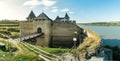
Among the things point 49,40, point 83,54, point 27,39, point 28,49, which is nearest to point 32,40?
point 27,39

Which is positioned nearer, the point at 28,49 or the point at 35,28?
the point at 28,49

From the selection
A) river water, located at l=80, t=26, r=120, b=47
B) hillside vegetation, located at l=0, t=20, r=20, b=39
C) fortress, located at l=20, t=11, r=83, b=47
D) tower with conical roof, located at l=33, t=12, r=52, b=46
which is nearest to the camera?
tower with conical roof, located at l=33, t=12, r=52, b=46

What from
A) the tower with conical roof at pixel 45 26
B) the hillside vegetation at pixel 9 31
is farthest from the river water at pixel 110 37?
the hillside vegetation at pixel 9 31

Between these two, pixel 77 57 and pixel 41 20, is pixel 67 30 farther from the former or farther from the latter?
pixel 77 57

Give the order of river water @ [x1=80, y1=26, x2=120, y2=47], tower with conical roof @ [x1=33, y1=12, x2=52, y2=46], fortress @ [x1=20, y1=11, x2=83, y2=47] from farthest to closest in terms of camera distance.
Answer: river water @ [x1=80, y1=26, x2=120, y2=47] → fortress @ [x1=20, y1=11, x2=83, y2=47] → tower with conical roof @ [x1=33, y1=12, x2=52, y2=46]

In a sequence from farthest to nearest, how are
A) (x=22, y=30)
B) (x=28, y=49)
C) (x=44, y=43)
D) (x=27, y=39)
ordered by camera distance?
(x=22, y=30) → (x=44, y=43) → (x=27, y=39) → (x=28, y=49)

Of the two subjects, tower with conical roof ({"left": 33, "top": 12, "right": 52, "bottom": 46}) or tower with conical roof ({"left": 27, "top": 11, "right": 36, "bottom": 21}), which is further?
tower with conical roof ({"left": 27, "top": 11, "right": 36, "bottom": 21})

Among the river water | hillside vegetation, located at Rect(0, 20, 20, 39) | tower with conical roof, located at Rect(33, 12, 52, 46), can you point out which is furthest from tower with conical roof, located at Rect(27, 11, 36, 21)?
the river water

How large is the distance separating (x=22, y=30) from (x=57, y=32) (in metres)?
5.87

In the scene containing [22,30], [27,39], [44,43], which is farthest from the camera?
[22,30]

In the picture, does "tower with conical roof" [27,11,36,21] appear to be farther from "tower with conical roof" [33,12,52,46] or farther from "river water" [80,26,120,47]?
"river water" [80,26,120,47]

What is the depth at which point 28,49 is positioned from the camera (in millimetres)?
24984

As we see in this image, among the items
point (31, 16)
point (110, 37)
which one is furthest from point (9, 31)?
point (110, 37)

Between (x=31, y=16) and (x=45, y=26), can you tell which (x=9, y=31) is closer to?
(x=31, y=16)
